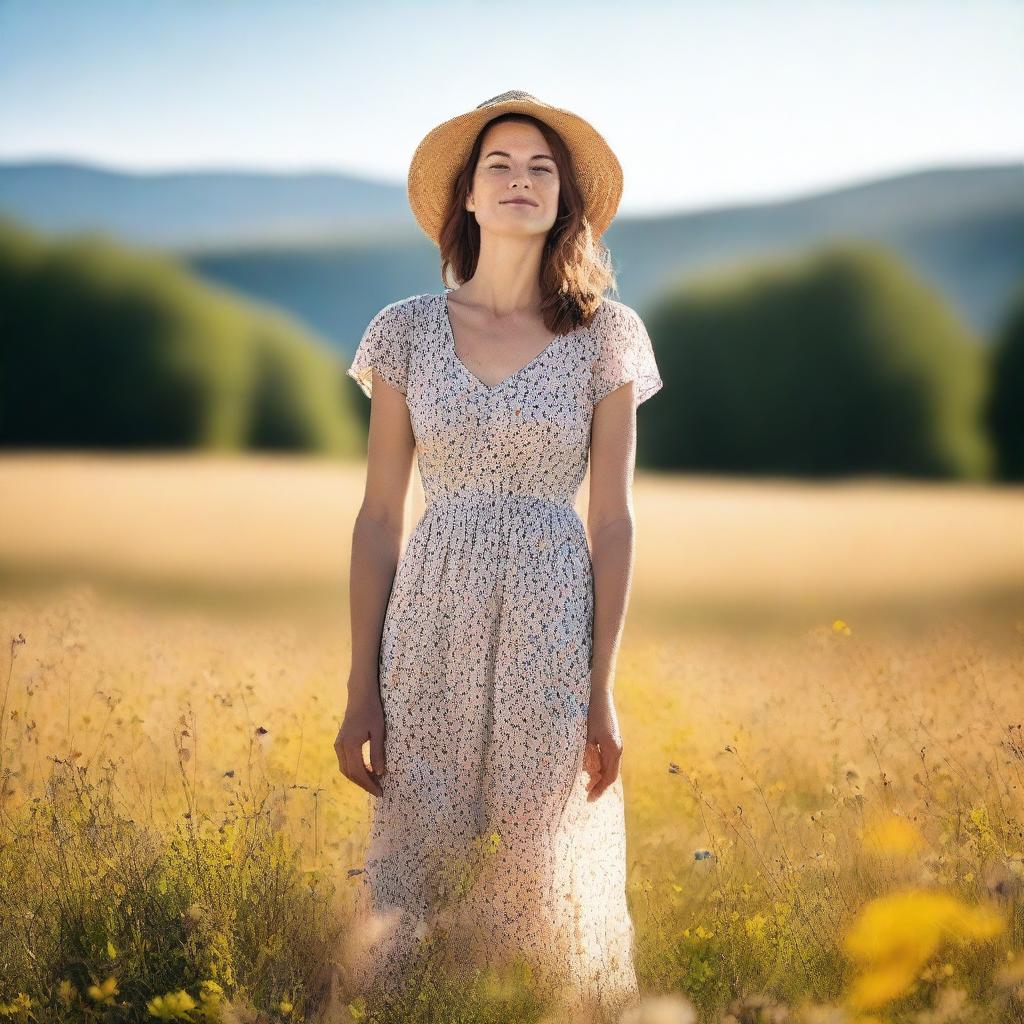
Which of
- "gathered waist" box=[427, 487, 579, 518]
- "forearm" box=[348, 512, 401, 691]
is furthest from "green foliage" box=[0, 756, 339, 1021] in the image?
"gathered waist" box=[427, 487, 579, 518]

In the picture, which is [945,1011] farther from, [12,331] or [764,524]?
[12,331]

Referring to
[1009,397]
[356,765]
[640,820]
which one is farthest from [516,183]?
[1009,397]

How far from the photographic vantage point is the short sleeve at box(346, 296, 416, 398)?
9.73 ft

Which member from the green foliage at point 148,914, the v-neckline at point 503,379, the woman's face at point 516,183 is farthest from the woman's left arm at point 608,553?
the green foliage at point 148,914

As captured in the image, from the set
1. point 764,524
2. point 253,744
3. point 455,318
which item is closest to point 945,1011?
point 455,318

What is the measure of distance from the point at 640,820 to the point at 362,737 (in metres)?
1.49

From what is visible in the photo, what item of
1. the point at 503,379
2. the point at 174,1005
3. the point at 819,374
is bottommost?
the point at 174,1005

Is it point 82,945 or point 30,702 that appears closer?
point 82,945

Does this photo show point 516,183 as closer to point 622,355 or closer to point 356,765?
point 622,355

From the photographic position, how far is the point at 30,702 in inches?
149

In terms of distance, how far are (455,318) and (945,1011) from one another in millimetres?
1763

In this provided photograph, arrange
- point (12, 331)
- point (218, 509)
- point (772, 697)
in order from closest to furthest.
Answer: point (772, 697) → point (218, 509) → point (12, 331)

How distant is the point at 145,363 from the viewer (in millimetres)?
26938

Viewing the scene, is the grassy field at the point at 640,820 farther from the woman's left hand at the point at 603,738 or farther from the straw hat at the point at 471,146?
the straw hat at the point at 471,146
